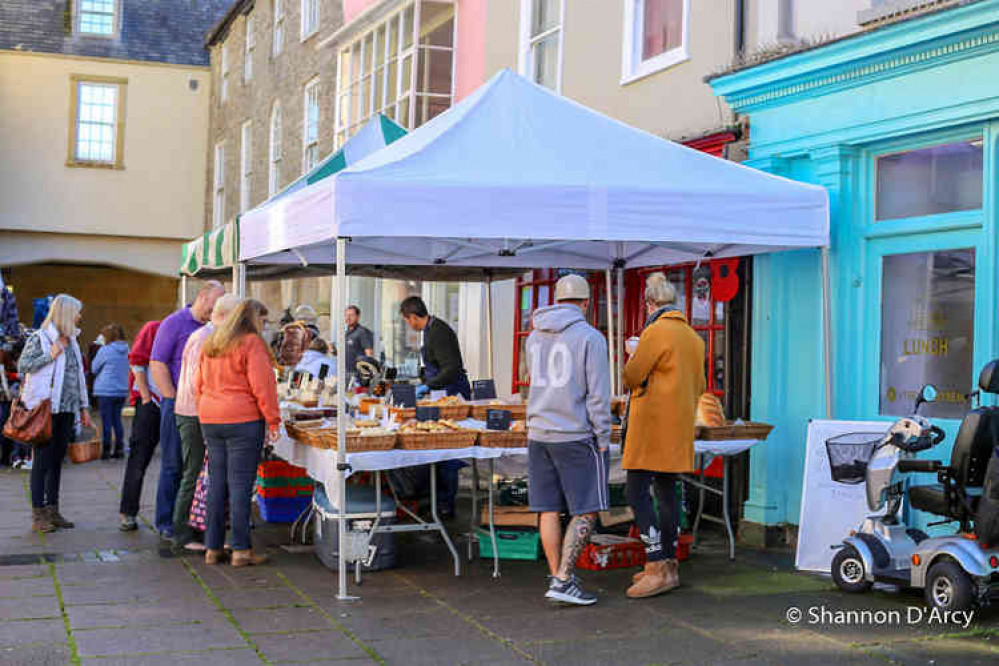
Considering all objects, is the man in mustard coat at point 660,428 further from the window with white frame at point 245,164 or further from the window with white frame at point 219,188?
the window with white frame at point 219,188

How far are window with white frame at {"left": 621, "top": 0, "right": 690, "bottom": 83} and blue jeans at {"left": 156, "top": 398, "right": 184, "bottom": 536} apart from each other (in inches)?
206

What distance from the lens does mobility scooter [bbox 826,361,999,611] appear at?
603cm

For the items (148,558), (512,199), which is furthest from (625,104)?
(148,558)

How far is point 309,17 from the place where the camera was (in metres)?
21.8

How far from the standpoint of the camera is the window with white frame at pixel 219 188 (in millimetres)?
27281

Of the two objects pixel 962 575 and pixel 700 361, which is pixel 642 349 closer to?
pixel 700 361

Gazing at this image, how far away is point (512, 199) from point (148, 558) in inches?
138

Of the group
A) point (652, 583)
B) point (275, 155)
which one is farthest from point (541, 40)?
point (275, 155)

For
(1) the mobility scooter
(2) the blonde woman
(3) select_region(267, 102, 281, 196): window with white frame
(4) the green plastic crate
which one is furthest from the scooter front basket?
(3) select_region(267, 102, 281, 196): window with white frame

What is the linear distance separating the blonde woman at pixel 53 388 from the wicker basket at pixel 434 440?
3154 mm

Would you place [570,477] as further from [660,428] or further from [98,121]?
[98,121]

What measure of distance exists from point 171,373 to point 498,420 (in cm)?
258

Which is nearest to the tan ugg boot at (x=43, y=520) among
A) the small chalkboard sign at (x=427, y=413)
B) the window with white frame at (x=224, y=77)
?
the small chalkboard sign at (x=427, y=413)

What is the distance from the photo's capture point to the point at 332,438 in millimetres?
7043
